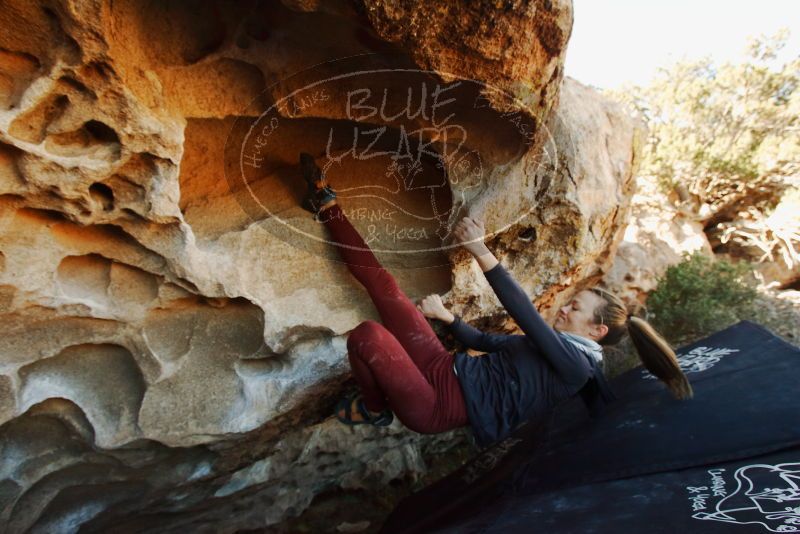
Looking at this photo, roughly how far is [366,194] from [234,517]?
2.28 m

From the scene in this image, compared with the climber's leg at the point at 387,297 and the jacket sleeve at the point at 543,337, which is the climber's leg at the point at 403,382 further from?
the jacket sleeve at the point at 543,337

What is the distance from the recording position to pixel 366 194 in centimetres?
279

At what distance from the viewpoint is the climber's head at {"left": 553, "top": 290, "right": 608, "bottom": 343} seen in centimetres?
250

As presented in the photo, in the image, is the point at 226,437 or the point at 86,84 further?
the point at 226,437

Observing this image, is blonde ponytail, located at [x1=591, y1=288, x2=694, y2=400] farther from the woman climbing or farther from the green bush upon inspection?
the green bush

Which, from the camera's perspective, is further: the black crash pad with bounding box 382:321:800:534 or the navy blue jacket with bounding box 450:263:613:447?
the navy blue jacket with bounding box 450:263:613:447

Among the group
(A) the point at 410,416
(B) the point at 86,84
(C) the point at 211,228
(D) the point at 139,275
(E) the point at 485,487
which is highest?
(B) the point at 86,84

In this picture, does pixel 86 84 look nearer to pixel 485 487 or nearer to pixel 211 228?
pixel 211 228

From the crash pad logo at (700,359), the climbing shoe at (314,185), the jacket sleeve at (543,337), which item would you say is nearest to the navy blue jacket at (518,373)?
the jacket sleeve at (543,337)

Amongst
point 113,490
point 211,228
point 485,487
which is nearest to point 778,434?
point 485,487

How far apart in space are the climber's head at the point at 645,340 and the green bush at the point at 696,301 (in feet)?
9.77

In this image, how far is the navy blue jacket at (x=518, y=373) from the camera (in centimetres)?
211

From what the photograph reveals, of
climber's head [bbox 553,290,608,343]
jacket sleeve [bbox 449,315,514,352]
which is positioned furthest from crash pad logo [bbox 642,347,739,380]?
jacket sleeve [bbox 449,315,514,352]

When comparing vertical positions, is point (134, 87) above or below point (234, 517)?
above
